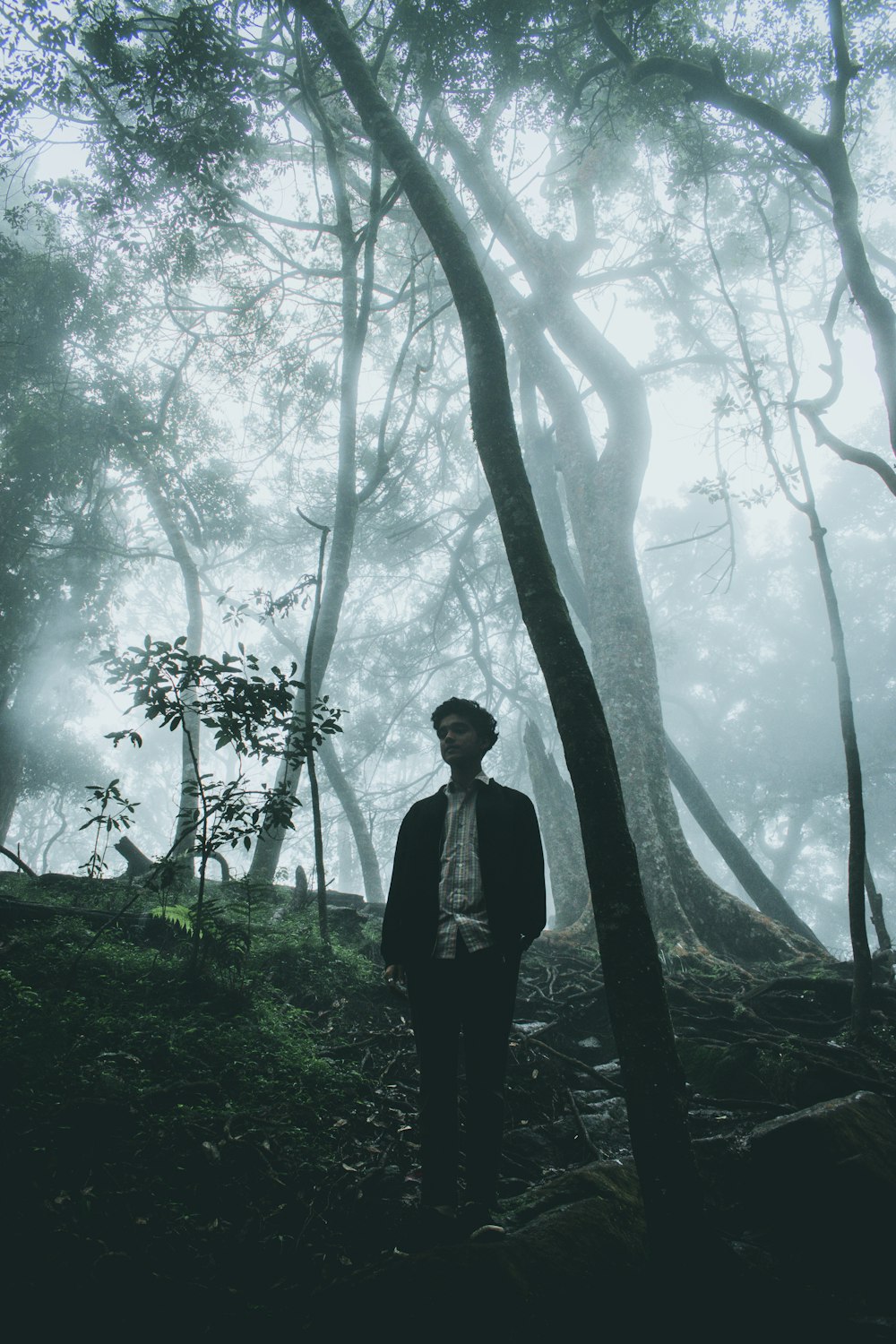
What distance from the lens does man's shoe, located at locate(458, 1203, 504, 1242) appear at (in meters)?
2.24

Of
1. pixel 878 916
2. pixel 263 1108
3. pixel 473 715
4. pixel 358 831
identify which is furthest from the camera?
pixel 358 831

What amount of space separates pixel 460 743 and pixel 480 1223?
1839 mm

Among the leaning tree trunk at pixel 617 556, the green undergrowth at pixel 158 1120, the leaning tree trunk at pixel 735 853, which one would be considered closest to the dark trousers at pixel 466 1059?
the green undergrowth at pixel 158 1120

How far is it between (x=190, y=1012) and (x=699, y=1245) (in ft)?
10.4

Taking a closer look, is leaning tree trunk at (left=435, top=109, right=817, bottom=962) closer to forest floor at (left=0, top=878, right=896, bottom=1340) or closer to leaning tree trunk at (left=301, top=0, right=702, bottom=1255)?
forest floor at (left=0, top=878, right=896, bottom=1340)

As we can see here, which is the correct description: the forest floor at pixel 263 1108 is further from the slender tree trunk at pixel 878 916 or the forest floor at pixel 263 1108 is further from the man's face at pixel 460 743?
the man's face at pixel 460 743

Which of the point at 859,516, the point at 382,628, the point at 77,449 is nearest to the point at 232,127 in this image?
the point at 77,449

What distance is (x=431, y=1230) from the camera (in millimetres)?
2338

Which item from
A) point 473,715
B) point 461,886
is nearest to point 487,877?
point 461,886

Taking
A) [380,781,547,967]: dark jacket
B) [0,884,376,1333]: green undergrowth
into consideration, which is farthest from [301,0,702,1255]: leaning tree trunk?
[0,884,376,1333]: green undergrowth

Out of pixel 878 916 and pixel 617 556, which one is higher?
pixel 617 556

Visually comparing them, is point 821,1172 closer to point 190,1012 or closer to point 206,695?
point 190,1012

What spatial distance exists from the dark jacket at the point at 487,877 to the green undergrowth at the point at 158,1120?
1.02 m

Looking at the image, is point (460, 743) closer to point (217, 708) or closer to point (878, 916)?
point (217, 708)
